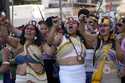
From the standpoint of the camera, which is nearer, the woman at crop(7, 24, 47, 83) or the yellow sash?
the yellow sash

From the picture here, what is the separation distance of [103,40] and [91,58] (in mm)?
441

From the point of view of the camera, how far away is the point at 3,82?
7824 millimetres

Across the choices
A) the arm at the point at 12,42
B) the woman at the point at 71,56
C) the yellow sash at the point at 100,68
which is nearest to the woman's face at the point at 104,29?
the yellow sash at the point at 100,68

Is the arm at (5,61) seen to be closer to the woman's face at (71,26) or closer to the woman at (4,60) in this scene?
the woman at (4,60)

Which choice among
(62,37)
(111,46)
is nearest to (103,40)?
(111,46)

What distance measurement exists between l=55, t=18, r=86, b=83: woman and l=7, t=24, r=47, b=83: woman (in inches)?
12.4

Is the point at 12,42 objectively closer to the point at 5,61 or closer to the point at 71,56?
the point at 5,61

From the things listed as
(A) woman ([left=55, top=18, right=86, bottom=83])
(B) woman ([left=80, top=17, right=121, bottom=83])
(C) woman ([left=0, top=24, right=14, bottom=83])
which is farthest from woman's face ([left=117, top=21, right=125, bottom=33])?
(C) woman ([left=0, top=24, right=14, bottom=83])

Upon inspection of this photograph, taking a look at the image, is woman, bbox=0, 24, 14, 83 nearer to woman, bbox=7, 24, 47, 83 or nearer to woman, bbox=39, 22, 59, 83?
woman, bbox=7, 24, 47, 83

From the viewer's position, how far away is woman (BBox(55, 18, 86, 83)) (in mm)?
7527

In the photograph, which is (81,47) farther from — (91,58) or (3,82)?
(3,82)

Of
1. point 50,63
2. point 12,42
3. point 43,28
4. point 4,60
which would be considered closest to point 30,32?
point 12,42

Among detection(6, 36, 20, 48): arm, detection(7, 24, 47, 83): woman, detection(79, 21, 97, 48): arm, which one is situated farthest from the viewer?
detection(79, 21, 97, 48): arm

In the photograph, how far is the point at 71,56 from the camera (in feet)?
24.7
